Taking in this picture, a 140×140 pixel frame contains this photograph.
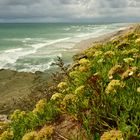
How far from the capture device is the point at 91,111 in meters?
5.04

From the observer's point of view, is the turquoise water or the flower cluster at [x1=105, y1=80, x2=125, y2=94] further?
the turquoise water

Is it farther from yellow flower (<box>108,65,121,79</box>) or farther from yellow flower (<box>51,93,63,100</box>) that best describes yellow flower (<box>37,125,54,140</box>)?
yellow flower (<box>108,65,121,79</box>)

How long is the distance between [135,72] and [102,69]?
3.04 ft

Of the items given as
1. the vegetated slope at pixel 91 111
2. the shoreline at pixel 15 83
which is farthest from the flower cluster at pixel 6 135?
the shoreline at pixel 15 83

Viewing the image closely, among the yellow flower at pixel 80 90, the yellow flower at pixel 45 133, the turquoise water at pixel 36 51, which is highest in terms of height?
the yellow flower at pixel 80 90

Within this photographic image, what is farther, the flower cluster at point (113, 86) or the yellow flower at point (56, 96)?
the yellow flower at point (56, 96)

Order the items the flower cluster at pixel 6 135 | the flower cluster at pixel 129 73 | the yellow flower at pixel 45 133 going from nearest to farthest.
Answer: the yellow flower at pixel 45 133, the flower cluster at pixel 129 73, the flower cluster at pixel 6 135

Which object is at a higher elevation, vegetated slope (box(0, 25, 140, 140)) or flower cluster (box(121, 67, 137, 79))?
flower cluster (box(121, 67, 137, 79))

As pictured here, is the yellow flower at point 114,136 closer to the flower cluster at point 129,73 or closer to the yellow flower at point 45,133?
the yellow flower at point 45,133

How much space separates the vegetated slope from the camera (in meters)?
4.64

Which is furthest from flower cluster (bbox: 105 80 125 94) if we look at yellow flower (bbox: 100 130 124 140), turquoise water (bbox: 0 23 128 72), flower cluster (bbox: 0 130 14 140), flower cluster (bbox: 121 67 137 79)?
turquoise water (bbox: 0 23 128 72)

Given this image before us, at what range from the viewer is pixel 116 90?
4988mm

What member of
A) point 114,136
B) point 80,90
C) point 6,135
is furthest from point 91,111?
point 6,135

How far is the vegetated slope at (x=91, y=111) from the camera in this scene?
464 cm
